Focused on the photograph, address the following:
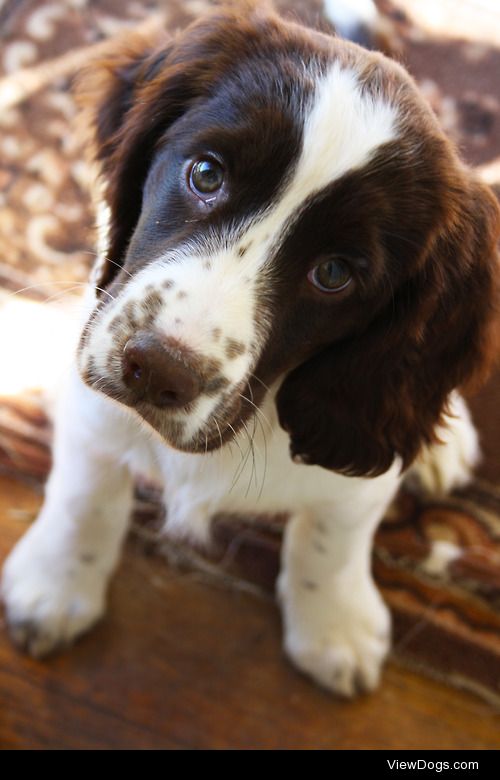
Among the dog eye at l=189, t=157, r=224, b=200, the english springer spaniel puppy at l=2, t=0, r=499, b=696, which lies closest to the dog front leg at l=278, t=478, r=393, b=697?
the english springer spaniel puppy at l=2, t=0, r=499, b=696

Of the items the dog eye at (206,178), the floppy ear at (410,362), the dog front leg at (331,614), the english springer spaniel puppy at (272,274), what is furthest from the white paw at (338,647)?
the dog eye at (206,178)

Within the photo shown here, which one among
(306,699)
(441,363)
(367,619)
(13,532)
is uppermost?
(441,363)

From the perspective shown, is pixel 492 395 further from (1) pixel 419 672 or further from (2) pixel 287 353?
(2) pixel 287 353

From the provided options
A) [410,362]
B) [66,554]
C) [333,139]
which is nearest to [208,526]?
[66,554]

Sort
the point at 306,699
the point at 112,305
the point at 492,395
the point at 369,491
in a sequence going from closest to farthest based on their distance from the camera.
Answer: the point at 112,305 < the point at 369,491 < the point at 306,699 < the point at 492,395

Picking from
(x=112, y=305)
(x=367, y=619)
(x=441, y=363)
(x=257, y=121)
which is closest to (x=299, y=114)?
(x=257, y=121)

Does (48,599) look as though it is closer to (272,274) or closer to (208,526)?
(208,526)
